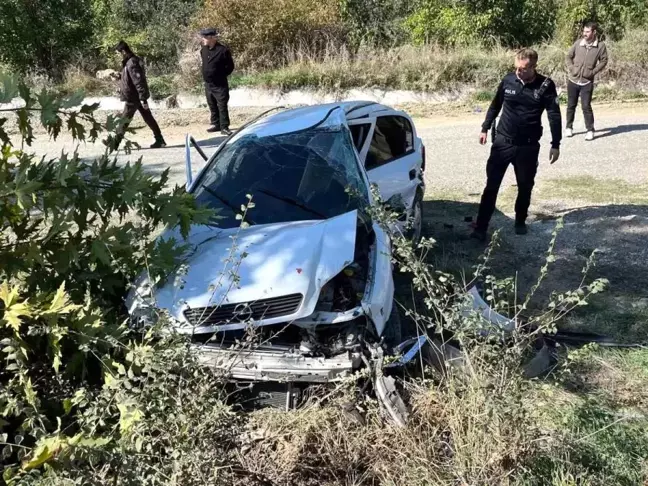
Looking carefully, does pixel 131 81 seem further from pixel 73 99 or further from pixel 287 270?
pixel 287 270

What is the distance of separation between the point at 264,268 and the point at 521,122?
351 centimetres

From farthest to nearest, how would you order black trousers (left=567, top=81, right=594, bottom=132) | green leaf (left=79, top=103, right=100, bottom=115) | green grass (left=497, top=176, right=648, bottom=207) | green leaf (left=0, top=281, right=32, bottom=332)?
black trousers (left=567, top=81, right=594, bottom=132) < green grass (left=497, top=176, right=648, bottom=207) < green leaf (left=79, top=103, right=100, bottom=115) < green leaf (left=0, top=281, right=32, bottom=332)

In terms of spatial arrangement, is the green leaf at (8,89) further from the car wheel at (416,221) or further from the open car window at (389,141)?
the car wheel at (416,221)

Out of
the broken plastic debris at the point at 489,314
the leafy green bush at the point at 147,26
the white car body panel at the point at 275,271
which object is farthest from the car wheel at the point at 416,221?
the leafy green bush at the point at 147,26

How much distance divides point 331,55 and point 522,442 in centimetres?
1428

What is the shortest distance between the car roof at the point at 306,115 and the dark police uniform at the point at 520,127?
1.17 meters

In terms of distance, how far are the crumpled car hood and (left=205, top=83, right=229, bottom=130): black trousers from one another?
7918 millimetres

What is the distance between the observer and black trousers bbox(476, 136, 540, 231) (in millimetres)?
5895

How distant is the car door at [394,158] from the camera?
17.2 ft

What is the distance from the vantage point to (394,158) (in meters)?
5.61

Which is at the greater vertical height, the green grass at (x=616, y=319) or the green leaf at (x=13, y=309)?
the green leaf at (x=13, y=309)

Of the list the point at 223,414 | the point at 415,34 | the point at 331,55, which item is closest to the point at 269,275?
the point at 223,414

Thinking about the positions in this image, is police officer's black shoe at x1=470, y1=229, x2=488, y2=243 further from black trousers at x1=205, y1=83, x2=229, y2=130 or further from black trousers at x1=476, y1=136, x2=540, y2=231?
black trousers at x1=205, y1=83, x2=229, y2=130

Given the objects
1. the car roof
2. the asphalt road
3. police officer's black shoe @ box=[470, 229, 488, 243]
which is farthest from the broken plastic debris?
the asphalt road
